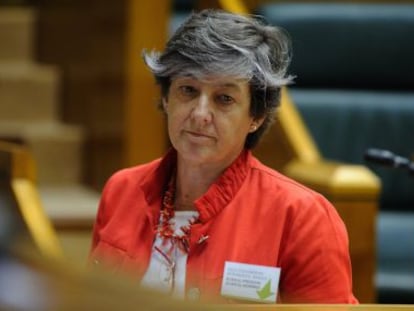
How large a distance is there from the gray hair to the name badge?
10.4 inches

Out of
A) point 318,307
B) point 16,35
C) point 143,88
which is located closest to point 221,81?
point 318,307

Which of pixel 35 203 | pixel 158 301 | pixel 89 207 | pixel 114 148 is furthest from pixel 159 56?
pixel 114 148

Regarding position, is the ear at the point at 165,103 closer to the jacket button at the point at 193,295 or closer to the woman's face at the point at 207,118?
the woman's face at the point at 207,118

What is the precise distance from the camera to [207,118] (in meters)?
1.51

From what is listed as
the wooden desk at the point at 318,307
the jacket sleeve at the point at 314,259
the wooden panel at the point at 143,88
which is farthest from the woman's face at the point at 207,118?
the wooden panel at the point at 143,88

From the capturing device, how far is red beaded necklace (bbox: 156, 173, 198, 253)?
150cm

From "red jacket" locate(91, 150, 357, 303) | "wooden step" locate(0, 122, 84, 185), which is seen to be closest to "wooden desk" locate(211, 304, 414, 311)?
"red jacket" locate(91, 150, 357, 303)

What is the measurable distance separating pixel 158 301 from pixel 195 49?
115 centimetres

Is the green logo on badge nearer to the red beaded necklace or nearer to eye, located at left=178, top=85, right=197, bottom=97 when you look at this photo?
the red beaded necklace

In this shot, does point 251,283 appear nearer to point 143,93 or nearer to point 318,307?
point 318,307

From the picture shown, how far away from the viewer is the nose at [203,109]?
4.93ft

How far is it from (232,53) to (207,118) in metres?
0.11

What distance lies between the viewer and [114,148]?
3672mm

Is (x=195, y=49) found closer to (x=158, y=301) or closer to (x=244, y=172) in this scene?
(x=244, y=172)
